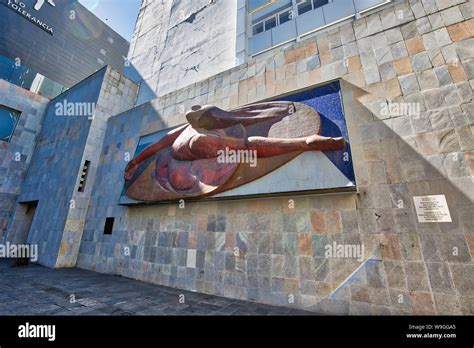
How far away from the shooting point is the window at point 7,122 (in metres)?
13.2

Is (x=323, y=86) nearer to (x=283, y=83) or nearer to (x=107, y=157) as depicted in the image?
(x=283, y=83)

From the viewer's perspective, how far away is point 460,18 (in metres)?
4.77

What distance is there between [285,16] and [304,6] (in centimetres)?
125

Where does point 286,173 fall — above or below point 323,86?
below

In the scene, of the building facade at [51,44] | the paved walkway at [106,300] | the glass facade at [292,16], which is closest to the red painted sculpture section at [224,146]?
the paved walkway at [106,300]

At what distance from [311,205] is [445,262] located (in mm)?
2421

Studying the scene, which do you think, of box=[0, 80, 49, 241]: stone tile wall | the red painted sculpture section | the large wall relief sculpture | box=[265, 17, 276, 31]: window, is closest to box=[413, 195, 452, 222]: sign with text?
the large wall relief sculpture

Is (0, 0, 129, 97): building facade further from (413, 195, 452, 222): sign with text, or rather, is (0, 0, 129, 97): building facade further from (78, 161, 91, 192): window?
(413, 195, 452, 222): sign with text

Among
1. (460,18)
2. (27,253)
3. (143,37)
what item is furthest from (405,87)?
(143,37)

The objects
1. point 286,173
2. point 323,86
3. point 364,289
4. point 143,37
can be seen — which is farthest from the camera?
point 143,37

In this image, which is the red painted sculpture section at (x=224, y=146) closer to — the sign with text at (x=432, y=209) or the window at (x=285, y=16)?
the sign with text at (x=432, y=209)

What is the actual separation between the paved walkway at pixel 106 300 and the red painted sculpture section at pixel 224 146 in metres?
2.68

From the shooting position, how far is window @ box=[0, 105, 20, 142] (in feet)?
43.2

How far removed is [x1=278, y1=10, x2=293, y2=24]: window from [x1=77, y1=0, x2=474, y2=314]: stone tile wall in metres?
9.55
